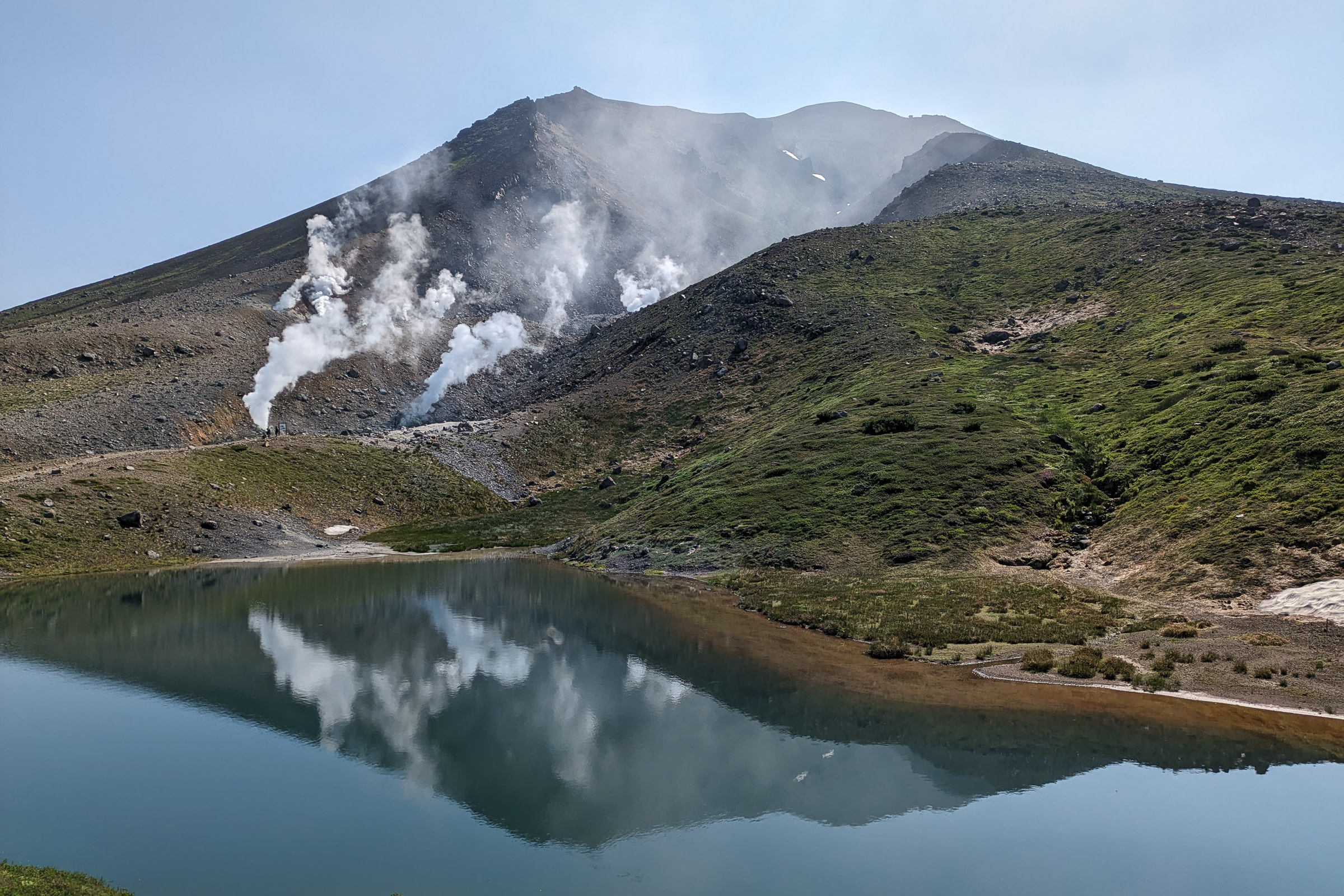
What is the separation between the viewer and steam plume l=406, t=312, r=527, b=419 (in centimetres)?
13338

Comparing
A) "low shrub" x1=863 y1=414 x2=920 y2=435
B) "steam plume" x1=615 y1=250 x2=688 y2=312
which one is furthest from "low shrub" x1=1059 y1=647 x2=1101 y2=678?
"steam plume" x1=615 y1=250 x2=688 y2=312

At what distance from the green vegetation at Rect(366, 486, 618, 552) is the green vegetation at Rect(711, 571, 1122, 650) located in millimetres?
40703

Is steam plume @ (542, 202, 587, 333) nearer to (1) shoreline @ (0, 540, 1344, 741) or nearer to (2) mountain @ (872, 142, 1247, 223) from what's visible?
(2) mountain @ (872, 142, 1247, 223)

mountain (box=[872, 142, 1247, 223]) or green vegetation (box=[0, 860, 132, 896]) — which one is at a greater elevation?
mountain (box=[872, 142, 1247, 223])

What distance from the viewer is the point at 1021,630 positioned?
35.2m

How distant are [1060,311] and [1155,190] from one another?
90094 mm

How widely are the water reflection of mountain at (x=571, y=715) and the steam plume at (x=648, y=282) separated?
Result: 13955cm

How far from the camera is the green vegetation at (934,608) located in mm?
35156

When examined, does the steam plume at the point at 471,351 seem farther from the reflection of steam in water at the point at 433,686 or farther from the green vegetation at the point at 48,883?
the green vegetation at the point at 48,883

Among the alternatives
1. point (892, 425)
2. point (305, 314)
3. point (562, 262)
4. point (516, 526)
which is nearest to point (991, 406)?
point (892, 425)

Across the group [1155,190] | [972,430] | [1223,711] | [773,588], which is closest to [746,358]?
[972,430]

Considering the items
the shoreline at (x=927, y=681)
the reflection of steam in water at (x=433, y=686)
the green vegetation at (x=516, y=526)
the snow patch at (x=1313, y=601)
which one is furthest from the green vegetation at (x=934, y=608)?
the green vegetation at (x=516, y=526)

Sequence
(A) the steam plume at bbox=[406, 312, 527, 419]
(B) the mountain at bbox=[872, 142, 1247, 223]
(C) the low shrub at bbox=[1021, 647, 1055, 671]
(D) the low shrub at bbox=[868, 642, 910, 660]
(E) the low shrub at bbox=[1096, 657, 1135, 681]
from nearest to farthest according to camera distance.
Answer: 1. (E) the low shrub at bbox=[1096, 657, 1135, 681]
2. (C) the low shrub at bbox=[1021, 647, 1055, 671]
3. (D) the low shrub at bbox=[868, 642, 910, 660]
4. (A) the steam plume at bbox=[406, 312, 527, 419]
5. (B) the mountain at bbox=[872, 142, 1247, 223]

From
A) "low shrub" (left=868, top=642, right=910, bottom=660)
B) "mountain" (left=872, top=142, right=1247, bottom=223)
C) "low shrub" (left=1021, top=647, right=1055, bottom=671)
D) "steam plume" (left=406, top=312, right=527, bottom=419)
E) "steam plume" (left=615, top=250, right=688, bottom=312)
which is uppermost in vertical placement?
"mountain" (left=872, top=142, right=1247, bottom=223)
